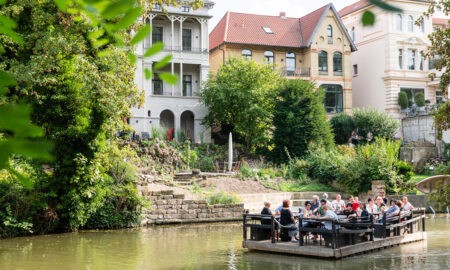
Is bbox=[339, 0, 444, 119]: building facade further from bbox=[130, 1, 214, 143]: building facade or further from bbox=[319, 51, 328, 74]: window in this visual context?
bbox=[130, 1, 214, 143]: building facade

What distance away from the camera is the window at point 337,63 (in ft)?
182

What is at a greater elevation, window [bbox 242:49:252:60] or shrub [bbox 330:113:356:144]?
window [bbox 242:49:252:60]

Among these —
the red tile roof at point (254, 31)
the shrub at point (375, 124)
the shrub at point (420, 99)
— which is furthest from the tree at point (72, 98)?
the shrub at point (420, 99)

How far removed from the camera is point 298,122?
41812 mm

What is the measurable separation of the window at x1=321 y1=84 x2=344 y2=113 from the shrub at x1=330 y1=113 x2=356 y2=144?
13.7ft

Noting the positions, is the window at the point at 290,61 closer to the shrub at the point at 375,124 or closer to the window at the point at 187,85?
the shrub at the point at 375,124

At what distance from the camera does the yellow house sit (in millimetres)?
54125

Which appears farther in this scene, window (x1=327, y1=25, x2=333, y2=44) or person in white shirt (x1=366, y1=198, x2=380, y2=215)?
window (x1=327, y1=25, x2=333, y2=44)

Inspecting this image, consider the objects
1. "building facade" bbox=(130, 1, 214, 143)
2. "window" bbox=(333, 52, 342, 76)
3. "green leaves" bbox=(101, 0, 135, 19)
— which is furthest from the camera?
"window" bbox=(333, 52, 342, 76)

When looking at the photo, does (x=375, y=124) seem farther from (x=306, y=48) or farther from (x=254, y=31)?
(x=254, y=31)

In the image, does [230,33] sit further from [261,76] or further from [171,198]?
[171,198]

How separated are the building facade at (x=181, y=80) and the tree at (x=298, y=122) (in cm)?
743

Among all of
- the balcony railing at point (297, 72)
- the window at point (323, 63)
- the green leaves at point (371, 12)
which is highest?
the window at point (323, 63)

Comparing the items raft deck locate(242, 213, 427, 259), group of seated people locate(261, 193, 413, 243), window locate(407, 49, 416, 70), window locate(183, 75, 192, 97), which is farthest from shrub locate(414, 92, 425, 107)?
raft deck locate(242, 213, 427, 259)
